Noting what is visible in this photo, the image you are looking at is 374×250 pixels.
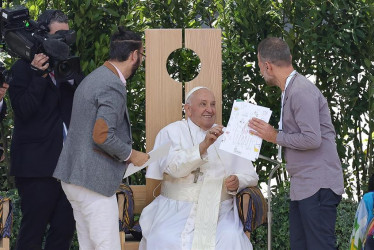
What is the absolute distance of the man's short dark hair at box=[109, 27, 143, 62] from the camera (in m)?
5.52

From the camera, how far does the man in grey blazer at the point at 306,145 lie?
18.5 ft

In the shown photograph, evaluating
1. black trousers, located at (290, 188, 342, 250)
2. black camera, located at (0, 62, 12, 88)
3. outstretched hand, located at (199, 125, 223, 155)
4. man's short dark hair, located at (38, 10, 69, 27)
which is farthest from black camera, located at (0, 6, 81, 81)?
black trousers, located at (290, 188, 342, 250)

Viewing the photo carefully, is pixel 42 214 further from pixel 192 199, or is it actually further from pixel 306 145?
pixel 306 145

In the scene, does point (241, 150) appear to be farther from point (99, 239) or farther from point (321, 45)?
point (321, 45)

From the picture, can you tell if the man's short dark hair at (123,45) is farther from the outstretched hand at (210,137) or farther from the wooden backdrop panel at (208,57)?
the wooden backdrop panel at (208,57)

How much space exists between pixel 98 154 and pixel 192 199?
1.29m

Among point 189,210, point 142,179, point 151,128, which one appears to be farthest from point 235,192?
point 142,179

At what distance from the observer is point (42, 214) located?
6.24 metres

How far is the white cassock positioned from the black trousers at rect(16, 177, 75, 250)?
0.50m

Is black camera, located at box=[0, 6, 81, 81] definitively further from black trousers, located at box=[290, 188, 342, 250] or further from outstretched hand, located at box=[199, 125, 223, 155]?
black trousers, located at box=[290, 188, 342, 250]

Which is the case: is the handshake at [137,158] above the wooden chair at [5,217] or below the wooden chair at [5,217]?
above

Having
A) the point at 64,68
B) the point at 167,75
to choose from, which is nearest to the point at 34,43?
the point at 64,68

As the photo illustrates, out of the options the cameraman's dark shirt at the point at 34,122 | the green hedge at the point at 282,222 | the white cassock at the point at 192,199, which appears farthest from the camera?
the green hedge at the point at 282,222

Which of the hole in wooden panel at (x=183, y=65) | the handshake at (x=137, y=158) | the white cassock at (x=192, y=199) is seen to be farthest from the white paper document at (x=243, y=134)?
the hole in wooden panel at (x=183, y=65)
